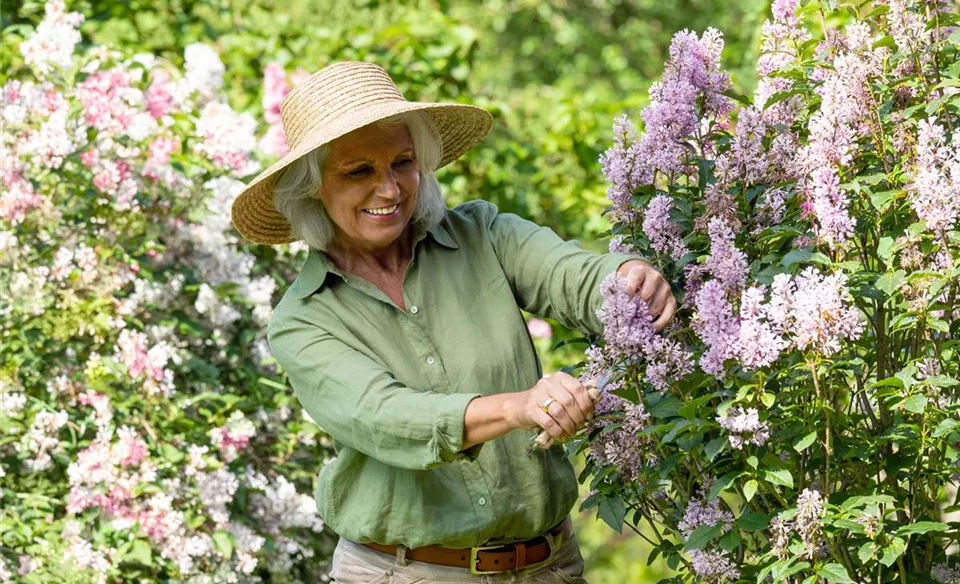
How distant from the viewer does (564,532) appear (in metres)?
3.01

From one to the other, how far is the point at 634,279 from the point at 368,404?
0.53 meters

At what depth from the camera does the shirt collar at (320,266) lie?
290 centimetres

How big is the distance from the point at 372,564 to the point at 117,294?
1851 mm

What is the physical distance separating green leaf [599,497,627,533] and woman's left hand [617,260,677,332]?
1.10 feet

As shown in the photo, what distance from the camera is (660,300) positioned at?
246 centimetres

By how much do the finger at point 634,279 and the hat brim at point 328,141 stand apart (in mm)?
581

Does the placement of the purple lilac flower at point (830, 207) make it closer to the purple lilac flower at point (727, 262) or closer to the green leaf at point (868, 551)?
the purple lilac flower at point (727, 262)

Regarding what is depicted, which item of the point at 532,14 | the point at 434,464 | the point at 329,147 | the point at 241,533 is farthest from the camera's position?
the point at 532,14

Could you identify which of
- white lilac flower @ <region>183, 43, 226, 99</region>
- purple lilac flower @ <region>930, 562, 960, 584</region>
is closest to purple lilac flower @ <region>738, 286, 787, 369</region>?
purple lilac flower @ <region>930, 562, 960, 584</region>

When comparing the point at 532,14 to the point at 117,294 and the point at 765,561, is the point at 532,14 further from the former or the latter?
the point at 765,561

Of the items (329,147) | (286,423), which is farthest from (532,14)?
(329,147)

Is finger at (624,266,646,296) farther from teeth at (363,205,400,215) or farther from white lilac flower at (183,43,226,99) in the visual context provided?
white lilac flower at (183,43,226,99)

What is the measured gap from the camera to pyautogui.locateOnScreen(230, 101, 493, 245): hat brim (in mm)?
2766

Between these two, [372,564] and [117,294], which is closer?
[372,564]
